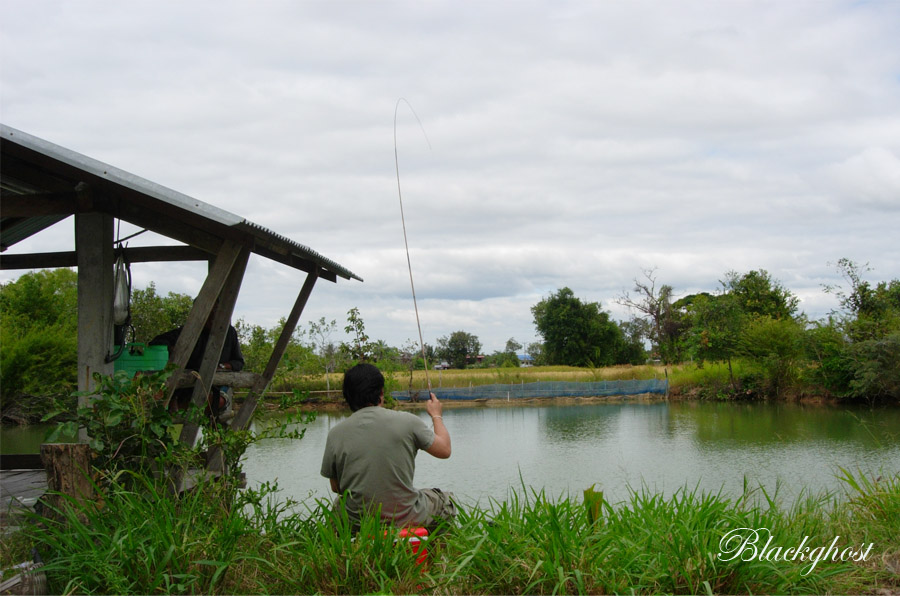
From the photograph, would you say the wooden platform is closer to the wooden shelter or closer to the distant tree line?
the wooden shelter

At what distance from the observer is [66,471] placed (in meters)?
3.40

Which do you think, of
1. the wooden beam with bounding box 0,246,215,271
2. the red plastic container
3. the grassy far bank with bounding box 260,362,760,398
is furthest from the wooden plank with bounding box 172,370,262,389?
the grassy far bank with bounding box 260,362,760,398

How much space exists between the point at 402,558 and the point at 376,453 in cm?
47

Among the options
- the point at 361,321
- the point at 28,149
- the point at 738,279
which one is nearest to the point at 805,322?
the point at 738,279

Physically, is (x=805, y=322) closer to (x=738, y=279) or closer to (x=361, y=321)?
(x=738, y=279)

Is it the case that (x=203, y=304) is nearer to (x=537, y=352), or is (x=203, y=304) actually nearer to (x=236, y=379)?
(x=236, y=379)

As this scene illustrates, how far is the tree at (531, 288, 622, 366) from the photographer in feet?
148

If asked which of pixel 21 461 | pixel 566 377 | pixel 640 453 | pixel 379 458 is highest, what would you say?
pixel 379 458

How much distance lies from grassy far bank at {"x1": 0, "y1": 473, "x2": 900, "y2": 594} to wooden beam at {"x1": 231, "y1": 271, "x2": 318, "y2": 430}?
151cm

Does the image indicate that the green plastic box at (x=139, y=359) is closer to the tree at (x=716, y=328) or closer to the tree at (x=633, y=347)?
the tree at (x=716, y=328)

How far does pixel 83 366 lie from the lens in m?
3.92

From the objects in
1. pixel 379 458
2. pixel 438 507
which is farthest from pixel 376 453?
pixel 438 507

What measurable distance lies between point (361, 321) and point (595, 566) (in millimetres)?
4954

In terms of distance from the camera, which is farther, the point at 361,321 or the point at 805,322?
the point at 805,322
